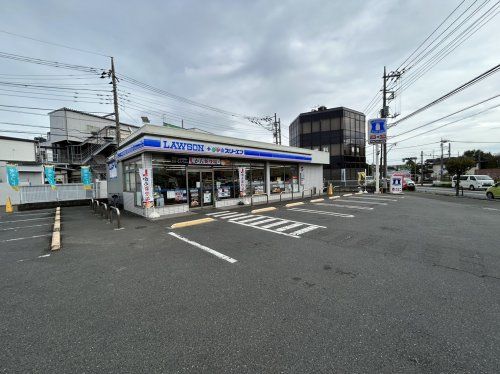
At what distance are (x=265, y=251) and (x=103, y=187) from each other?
66.3 ft

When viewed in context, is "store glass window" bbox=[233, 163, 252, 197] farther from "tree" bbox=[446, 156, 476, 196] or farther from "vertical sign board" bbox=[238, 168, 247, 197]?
"tree" bbox=[446, 156, 476, 196]

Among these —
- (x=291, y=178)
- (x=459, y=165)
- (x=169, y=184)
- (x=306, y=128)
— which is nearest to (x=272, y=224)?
(x=169, y=184)

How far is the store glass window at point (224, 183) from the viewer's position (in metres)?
13.8

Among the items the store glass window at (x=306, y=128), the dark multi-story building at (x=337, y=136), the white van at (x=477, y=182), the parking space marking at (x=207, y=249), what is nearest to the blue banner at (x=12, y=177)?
the parking space marking at (x=207, y=249)

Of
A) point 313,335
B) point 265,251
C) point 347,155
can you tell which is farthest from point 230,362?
point 347,155

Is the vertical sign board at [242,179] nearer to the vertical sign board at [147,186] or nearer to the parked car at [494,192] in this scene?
the vertical sign board at [147,186]

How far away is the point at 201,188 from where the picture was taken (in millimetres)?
13156

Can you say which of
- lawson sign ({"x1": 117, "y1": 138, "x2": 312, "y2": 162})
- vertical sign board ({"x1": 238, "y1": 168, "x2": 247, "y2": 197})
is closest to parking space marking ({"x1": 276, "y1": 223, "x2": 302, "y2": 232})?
vertical sign board ({"x1": 238, "y1": 168, "x2": 247, "y2": 197})

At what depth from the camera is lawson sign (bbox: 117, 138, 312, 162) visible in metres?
10.2

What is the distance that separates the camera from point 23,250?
6453mm

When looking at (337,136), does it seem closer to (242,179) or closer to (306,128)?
(306,128)

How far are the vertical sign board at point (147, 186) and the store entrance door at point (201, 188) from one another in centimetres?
233

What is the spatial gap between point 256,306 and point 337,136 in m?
34.1

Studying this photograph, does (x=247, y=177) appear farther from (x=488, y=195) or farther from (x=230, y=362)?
(x=488, y=195)
